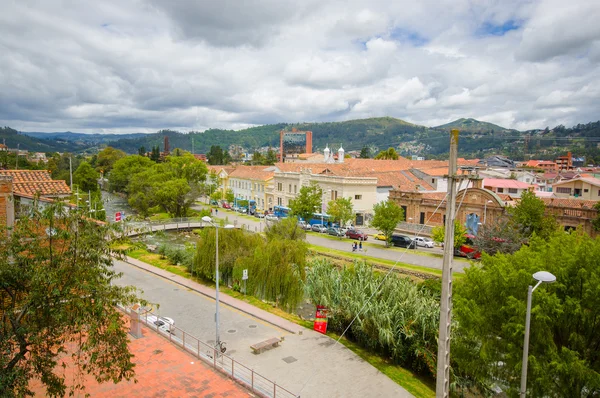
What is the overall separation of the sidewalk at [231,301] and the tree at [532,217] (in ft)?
75.8

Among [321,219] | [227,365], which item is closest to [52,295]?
[227,365]

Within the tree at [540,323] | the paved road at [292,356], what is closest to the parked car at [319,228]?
the paved road at [292,356]

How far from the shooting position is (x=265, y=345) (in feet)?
57.0

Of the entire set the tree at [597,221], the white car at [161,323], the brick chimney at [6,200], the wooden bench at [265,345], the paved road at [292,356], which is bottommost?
the paved road at [292,356]

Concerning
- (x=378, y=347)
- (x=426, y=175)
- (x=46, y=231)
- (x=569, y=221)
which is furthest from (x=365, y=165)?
(x=46, y=231)

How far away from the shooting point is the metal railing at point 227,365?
43.8ft

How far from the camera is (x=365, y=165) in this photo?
221 feet

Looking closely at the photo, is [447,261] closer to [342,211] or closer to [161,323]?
[161,323]

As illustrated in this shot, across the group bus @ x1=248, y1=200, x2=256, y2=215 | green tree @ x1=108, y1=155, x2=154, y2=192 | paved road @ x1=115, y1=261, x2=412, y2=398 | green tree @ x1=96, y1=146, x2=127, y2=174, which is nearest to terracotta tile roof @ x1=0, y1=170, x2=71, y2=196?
paved road @ x1=115, y1=261, x2=412, y2=398

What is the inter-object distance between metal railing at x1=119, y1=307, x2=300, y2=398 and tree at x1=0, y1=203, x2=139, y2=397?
538 centimetres

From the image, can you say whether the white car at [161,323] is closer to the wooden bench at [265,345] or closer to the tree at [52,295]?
the wooden bench at [265,345]

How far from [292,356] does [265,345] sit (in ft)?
4.16

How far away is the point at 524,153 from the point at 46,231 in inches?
5297

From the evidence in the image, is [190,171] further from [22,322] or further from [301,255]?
[22,322]
